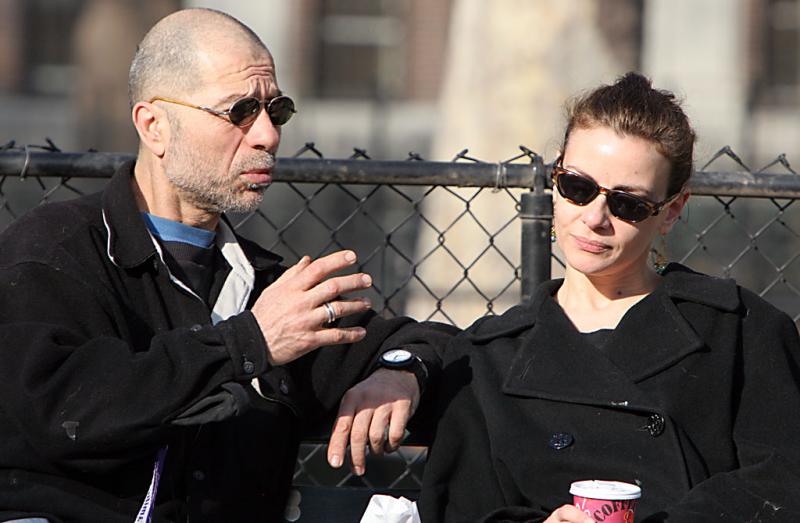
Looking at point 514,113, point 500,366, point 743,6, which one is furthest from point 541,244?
point 743,6

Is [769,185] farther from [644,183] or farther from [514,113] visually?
[514,113]

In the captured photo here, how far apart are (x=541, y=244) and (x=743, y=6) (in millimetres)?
14409

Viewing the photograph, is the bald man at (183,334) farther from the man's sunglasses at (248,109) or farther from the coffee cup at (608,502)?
the coffee cup at (608,502)

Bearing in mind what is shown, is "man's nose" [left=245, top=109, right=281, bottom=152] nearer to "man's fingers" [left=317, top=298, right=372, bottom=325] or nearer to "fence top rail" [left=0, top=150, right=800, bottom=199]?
"fence top rail" [left=0, top=150, right=800, bottom=199]

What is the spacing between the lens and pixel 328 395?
3.28 metres

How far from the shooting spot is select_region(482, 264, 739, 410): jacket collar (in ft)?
9.98

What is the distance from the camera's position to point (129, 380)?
8.95 ft

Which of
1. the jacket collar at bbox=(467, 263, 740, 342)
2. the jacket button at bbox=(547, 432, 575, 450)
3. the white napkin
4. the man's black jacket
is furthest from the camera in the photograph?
the jacket collar at bbox=(467, 263, 740, 342)

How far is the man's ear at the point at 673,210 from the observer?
10.4ft

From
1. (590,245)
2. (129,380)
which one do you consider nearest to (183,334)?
(129,380)

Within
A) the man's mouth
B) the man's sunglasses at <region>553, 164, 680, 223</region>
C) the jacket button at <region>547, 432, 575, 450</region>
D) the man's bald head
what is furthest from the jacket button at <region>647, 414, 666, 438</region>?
the man's bald head

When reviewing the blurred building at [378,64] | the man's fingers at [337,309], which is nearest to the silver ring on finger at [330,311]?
the man's fingers at [337,309]

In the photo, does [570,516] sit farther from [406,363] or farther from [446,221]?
[446,221]

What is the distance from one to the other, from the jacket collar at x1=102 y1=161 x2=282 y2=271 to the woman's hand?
1.16 m
